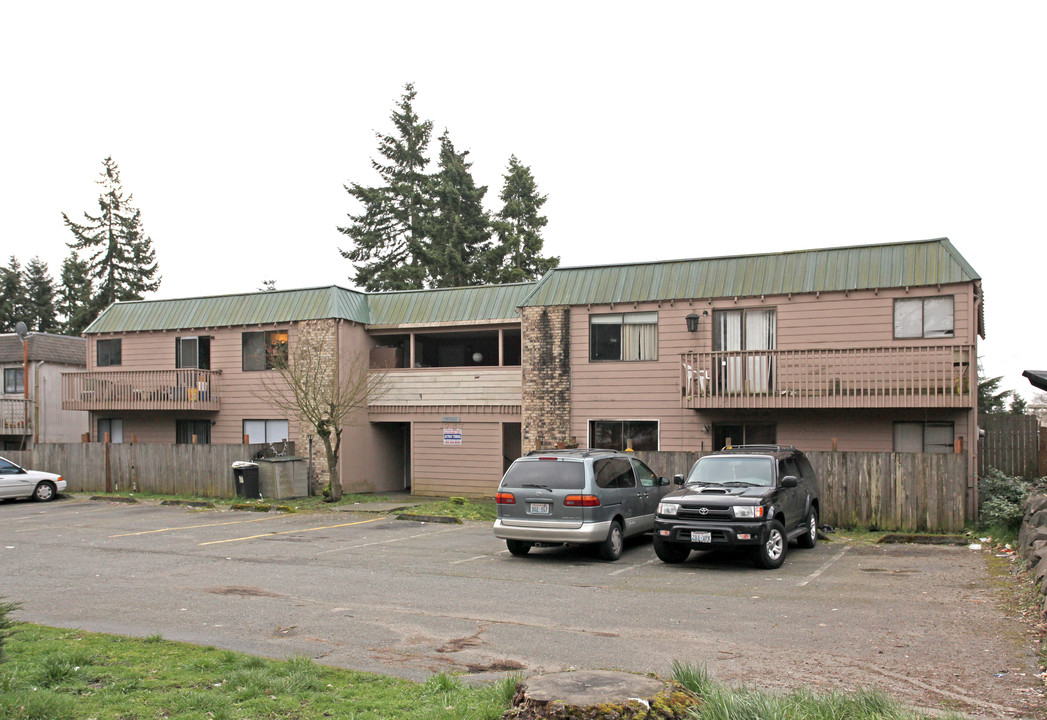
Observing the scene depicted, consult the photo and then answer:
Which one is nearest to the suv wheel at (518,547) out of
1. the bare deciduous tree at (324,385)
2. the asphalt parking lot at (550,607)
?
the asphalt parking lot at (550,607)

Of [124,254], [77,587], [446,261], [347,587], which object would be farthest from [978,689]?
[124,254]

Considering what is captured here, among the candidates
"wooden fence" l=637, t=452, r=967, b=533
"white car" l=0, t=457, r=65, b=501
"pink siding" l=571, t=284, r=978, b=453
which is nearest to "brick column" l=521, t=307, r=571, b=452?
"pink siding" l=571, t=284, r=978, b=453

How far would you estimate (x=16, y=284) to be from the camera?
60.6 metres

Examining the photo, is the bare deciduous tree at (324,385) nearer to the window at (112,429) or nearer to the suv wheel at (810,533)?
the window at (112,429)

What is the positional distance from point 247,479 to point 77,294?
40.8 meters

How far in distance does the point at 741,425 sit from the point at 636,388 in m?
2.69

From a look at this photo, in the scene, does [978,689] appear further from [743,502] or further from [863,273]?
[863,273]

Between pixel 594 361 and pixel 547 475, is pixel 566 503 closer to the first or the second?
pixel 547 475

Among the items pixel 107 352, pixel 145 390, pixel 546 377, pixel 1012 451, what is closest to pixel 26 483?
pixel 145 390

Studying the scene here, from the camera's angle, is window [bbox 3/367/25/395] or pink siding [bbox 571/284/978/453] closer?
pink siding [bbox 571/284/978/453]

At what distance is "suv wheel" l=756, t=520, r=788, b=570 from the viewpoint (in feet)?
40.3

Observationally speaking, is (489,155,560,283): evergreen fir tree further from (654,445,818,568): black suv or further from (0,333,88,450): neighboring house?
(654,445,818,568): black suv

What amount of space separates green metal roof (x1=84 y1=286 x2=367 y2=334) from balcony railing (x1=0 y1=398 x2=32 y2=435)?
25.4ft

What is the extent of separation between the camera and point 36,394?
34.8 m
